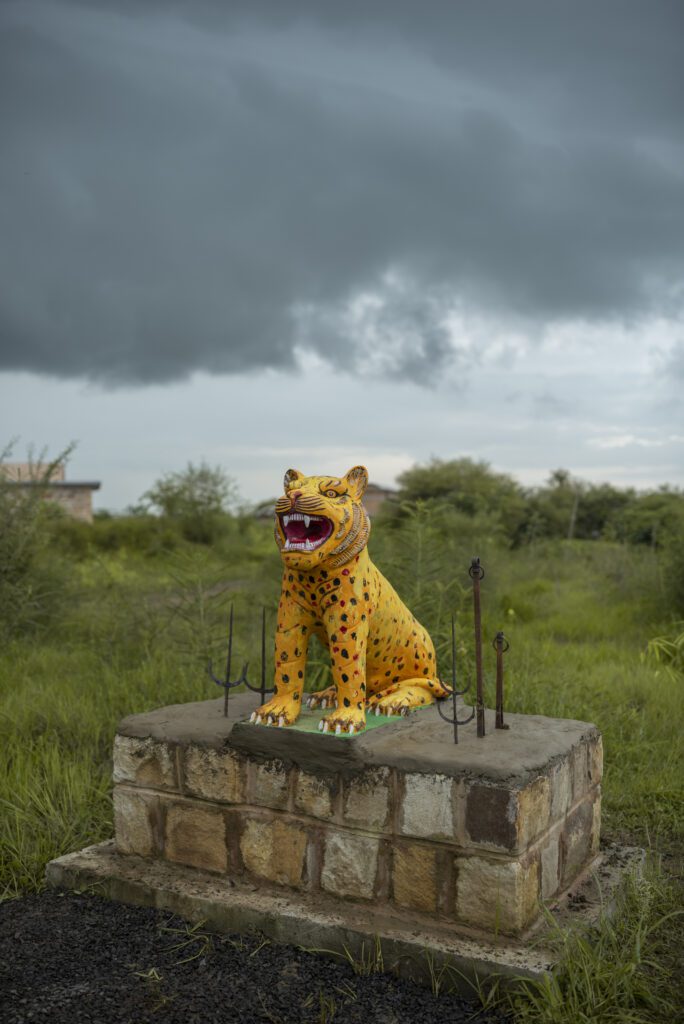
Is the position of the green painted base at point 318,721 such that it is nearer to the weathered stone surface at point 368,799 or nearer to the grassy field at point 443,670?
the weathered stone surface at point 368,799

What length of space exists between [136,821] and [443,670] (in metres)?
2.48

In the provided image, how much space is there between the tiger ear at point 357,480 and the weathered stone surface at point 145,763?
126 cm

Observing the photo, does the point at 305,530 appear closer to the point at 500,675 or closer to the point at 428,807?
the point at 500,675

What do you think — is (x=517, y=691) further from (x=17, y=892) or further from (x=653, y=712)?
(x=17, y=892)

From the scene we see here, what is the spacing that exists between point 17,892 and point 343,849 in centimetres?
144

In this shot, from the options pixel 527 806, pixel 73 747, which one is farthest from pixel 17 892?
pixel 527 806

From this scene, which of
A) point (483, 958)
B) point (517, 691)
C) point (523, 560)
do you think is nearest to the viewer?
point (483, 958)

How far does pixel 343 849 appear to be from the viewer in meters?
3.33

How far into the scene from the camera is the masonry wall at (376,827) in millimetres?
3076

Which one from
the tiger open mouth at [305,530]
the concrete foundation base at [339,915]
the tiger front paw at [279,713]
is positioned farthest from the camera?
A: the tiger front paw at [279,713]

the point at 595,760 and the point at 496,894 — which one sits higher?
the point at 595,760

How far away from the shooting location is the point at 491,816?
3053 millimetres

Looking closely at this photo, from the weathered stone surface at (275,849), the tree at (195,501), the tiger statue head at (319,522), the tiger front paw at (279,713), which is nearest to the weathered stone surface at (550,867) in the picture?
the weathered stone surface at (275,849)

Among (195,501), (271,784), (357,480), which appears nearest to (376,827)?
(271,784)
